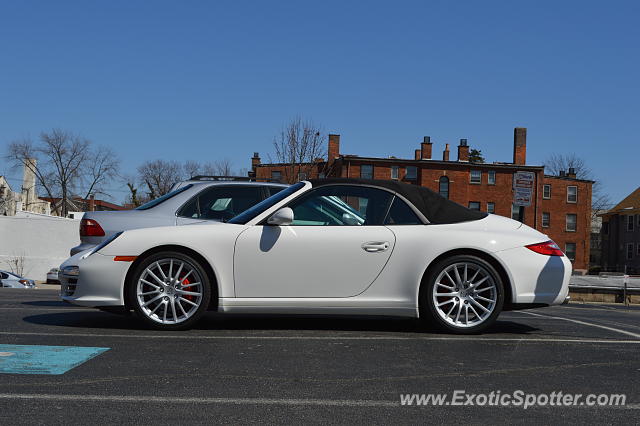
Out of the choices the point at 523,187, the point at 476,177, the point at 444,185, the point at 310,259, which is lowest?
the point at 310,259

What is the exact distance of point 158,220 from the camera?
8250 millimetres

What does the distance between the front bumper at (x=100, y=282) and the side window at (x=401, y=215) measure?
2.32 metres

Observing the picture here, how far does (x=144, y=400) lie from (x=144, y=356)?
1.20 metres

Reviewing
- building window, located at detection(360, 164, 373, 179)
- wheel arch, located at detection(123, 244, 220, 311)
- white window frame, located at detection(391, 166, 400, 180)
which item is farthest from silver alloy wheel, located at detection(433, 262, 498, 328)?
white window frame, located at detection(391, 166, 400, 180)

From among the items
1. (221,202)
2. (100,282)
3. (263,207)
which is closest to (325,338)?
(263,207)

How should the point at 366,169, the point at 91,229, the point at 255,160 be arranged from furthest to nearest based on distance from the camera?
1. the point at 255,160
2. the point at 366,169
3. the point at 91,229

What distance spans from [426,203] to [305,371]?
2.46 metres

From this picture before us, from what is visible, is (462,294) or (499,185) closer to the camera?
(462,294)

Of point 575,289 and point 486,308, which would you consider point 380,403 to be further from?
point 575,289

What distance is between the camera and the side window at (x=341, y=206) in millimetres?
6156

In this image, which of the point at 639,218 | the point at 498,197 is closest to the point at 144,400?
the point at 498,197

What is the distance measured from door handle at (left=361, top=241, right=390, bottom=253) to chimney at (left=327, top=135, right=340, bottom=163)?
Answer: 66353 mm

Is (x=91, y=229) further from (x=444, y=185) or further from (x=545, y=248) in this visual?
(x=444, y=185)

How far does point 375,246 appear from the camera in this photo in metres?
6.00
